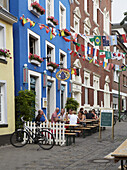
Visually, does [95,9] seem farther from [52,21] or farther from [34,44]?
[34,44]

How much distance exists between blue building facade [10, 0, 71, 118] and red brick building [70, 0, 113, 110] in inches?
73.1

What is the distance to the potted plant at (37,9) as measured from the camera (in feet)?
55.1

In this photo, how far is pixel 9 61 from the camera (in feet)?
47.1

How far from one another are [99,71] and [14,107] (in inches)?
784

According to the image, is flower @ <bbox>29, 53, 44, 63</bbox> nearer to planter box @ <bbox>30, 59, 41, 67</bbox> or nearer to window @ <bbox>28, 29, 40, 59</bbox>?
planter box @ <bbox>30, 59, 41, 67</bbox>

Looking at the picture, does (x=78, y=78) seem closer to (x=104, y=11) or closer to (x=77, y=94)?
(x=77, y=94)

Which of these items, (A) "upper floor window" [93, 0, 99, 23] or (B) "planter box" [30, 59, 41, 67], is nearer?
(B) "planter box" [30, 59, 41, 67]

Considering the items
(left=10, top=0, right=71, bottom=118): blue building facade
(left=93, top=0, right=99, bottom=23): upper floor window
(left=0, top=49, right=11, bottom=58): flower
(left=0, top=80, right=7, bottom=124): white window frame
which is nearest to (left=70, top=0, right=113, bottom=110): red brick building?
(left=93, top=0, right=99, bottom=23): upper floor window

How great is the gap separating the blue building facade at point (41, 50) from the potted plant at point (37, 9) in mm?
60

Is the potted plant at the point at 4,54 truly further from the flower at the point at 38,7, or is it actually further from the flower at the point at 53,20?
the flower at the point at 53,20

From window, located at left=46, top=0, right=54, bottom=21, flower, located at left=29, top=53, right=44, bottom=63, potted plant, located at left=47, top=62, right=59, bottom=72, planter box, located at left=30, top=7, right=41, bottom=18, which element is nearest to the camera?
flower, located at left=29, top=53, right=44, bottom=63

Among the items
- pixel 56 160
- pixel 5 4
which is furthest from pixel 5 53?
pixel 56 160

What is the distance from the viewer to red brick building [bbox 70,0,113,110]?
25.9m

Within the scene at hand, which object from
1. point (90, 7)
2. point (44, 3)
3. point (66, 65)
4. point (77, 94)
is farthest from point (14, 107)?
point (90, 7)
